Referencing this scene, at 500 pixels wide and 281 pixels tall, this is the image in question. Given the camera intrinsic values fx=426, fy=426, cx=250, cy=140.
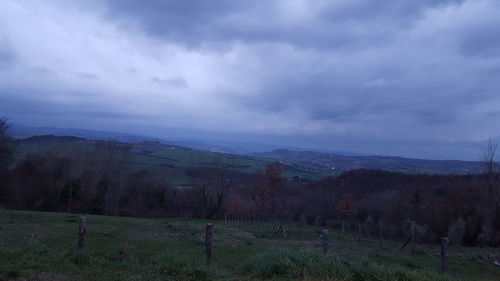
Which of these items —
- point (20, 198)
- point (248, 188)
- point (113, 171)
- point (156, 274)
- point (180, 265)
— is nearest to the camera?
point (156, 274)

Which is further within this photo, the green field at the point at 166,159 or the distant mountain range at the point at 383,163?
the distant mountain range at the point at 383,163

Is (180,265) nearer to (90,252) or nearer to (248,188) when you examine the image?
(90,252)

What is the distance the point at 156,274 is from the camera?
328 inches

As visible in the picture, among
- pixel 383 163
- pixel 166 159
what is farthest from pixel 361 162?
pixel 166 159

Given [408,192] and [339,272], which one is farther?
[408,192]

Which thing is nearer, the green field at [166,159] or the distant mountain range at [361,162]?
the green field at [166,159]

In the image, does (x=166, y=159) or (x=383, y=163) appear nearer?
(x=166, y=159)

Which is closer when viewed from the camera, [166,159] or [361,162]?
[166,159]

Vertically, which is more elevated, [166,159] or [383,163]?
[383,163]

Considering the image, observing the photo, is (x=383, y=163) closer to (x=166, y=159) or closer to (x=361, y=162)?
(x=361, y=162)

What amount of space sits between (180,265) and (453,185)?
55.2m

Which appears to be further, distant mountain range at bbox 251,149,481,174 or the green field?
distant mountain range at bbox 251,149,481,174

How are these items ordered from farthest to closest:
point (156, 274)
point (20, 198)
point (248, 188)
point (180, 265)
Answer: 1. point (248, 188)
2. point (20, 198)
3. point (180, 265)
4. point (156, 274)

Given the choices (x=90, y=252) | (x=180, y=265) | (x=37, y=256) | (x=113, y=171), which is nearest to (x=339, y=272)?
(x=180, y=265)
